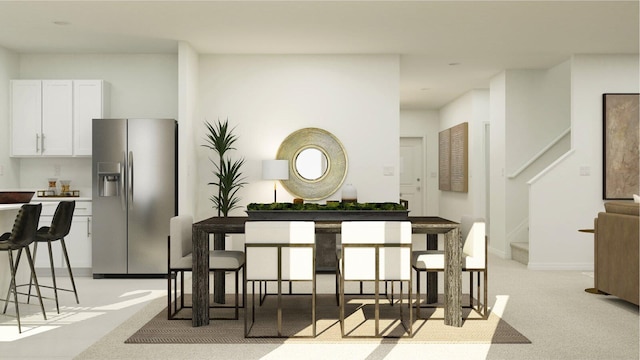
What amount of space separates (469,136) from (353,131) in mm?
3569

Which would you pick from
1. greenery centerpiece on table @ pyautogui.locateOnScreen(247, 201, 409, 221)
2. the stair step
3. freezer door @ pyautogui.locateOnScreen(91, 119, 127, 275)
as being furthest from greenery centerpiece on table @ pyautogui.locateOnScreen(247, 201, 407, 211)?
the stair step

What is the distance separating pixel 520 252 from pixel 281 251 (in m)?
4.83

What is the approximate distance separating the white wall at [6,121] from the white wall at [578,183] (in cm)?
637

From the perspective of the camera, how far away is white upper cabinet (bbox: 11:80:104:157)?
7.20 metres

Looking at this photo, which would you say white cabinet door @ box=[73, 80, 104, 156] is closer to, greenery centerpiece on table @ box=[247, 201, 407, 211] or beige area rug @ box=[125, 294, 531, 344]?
beige area rug @ box=[125, 294, 531, 344]

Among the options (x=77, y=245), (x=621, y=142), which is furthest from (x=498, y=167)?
(x=77, y=245)

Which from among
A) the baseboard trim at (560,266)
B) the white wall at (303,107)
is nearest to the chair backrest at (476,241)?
the white wall at (303,107)

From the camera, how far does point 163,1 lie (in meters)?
5.31

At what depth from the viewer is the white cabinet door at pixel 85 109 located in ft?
23.6

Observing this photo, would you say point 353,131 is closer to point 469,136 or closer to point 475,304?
point 475,304

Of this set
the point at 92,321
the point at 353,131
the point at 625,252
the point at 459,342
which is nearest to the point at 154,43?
the point at 353,131

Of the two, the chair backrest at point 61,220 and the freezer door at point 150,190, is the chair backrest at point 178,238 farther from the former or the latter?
the freezer door at point 150,190

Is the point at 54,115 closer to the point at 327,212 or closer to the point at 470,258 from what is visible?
the point at 327,212

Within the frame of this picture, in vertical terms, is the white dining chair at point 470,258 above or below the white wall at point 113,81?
below
